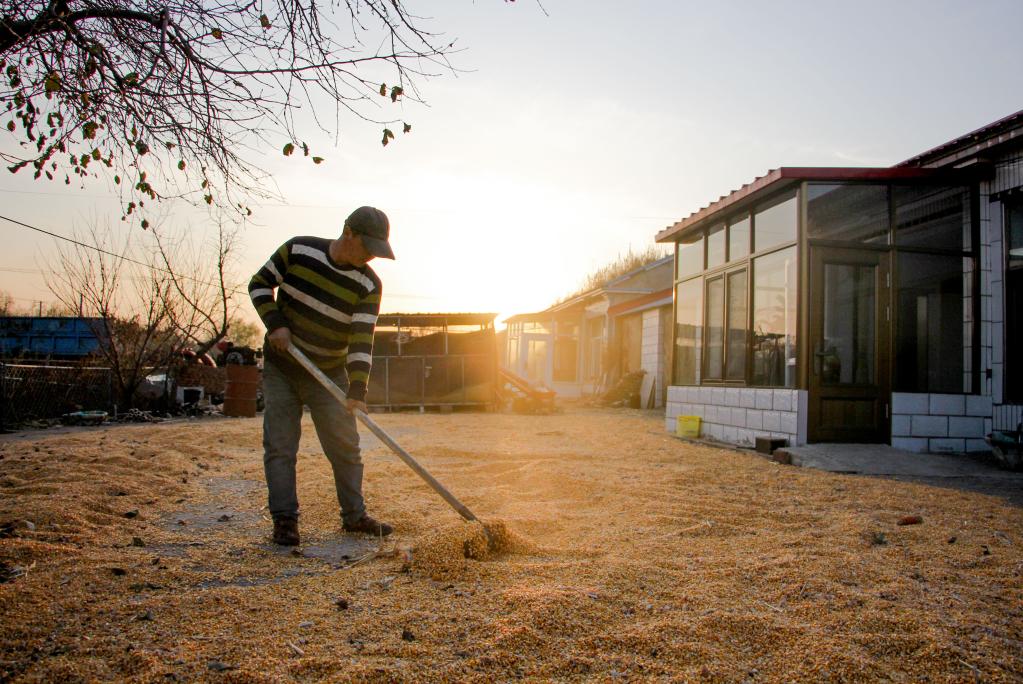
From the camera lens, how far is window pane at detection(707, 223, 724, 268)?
Result: 9.02 m

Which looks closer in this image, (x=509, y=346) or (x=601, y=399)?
(x=601, y=399)

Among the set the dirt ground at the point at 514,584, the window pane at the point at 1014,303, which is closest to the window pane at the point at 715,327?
the window pane at the point at 1014,303

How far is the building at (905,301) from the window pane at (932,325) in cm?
1

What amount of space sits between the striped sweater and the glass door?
5.28m

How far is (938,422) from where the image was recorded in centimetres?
695

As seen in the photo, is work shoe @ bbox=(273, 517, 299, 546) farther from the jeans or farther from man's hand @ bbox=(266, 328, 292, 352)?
man's hand @ bbox=(266, 328, 292, 352)

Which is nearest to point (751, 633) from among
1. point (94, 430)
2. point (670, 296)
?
point (94, 430)

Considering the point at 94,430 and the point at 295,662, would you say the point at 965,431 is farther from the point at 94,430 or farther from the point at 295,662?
the point at 94,430

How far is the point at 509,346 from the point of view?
29141mm

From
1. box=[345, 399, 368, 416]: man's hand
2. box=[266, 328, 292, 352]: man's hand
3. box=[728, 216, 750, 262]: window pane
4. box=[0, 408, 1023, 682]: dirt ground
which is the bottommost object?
box=[0, 408, 1023, 682]: dirt ground

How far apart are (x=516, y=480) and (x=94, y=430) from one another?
6.94 m

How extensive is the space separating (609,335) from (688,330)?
9.53 meters

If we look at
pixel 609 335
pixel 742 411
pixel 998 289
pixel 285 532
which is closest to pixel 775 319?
pixel 742 411

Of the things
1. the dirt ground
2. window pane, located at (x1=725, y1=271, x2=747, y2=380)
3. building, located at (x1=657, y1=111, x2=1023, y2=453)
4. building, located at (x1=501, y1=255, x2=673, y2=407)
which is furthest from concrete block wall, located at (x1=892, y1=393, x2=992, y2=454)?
building, located at (x1=501, y1=255, x2=673, y2=407)
